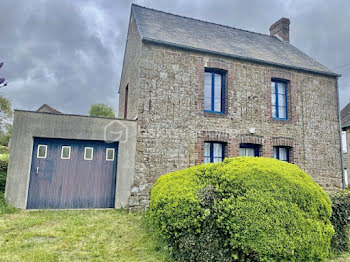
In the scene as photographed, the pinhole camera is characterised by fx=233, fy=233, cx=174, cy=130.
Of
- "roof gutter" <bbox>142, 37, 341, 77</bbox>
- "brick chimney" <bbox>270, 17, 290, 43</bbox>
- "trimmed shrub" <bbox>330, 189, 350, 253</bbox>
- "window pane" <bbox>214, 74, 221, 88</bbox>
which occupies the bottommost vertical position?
"trimmed shrub" <bbox>330, 189, 350, 253</bbox>

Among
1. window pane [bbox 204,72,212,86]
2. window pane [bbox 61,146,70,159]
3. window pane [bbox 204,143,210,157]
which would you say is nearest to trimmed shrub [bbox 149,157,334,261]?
window pane [bbox 61,146,70,159]

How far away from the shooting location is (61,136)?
7.00 meters

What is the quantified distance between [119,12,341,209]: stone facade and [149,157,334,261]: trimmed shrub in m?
3.78

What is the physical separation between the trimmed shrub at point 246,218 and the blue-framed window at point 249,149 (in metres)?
5.13

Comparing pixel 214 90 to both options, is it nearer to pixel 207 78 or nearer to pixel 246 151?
pixel 207 78

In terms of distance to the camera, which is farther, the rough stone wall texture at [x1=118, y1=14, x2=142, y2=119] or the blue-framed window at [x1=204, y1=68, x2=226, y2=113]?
the blue-framed window at [x1=204, y1=68, x2=226, y2=113]

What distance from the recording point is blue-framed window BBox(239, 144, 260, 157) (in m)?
9.17

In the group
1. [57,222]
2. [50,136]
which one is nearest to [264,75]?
[50,136]

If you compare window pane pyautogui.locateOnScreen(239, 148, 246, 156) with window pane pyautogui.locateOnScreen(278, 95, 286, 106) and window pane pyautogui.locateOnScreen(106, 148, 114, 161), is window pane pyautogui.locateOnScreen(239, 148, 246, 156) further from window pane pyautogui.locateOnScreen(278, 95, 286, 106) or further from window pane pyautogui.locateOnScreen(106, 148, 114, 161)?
window pane pyautogui.locateOnScreen(106, 148, 114, 161)

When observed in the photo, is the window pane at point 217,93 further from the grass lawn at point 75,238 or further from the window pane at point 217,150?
the grass lawn at point 75,238

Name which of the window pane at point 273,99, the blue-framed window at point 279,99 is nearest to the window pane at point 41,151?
the blue-framed window at point 279,99

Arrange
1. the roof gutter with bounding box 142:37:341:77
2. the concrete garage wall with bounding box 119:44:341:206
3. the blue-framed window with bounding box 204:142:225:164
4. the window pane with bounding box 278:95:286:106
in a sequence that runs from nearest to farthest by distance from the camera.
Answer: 1. the concrete garage wall with bounding box 119:44:341:206
2. the roof gutter with bounding box 142:37:341:77
3. the blue-framed window with bounding box 204:142:225:164
4. the window pane with bounding box 278:95:286:106

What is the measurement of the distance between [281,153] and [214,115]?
3486 millimetres

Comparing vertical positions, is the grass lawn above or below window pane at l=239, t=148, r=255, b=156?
below
